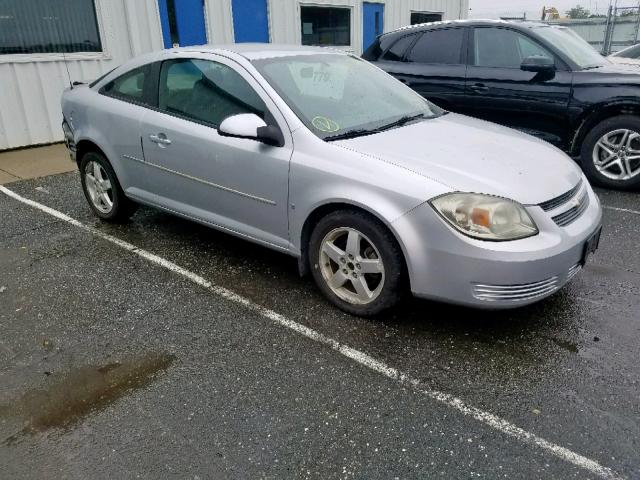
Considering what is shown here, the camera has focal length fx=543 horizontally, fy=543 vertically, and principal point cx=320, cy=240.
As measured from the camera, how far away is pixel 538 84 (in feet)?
19.1

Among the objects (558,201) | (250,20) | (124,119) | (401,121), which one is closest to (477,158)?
(558,201)

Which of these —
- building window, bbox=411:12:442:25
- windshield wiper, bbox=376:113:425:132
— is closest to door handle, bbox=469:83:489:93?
windshield wiper, bbox=376:113:425:132

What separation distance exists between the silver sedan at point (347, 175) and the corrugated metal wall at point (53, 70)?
4.07 m

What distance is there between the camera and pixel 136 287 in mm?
3773

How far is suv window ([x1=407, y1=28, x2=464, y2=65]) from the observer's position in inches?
253

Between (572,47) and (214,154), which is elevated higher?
(572,47)

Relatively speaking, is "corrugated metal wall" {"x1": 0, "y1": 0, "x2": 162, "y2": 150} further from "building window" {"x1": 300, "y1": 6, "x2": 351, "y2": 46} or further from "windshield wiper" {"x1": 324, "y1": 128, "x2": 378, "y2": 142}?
"windshield wiper" {"x1": 324, "y1": 128, "x2": 378, "y2": 142}

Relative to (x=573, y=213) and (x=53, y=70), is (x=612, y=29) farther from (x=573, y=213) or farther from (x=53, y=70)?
(x=573, y=213)

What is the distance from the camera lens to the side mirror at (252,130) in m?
3.30

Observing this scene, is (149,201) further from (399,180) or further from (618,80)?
(618,80)

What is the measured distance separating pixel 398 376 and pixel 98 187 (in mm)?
3381

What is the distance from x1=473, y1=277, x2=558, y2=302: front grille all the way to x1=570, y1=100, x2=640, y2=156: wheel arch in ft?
11.6

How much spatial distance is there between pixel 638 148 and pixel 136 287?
16.5 feet

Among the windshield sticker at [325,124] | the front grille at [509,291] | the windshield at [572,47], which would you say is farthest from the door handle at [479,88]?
the front grille at [509,291]
